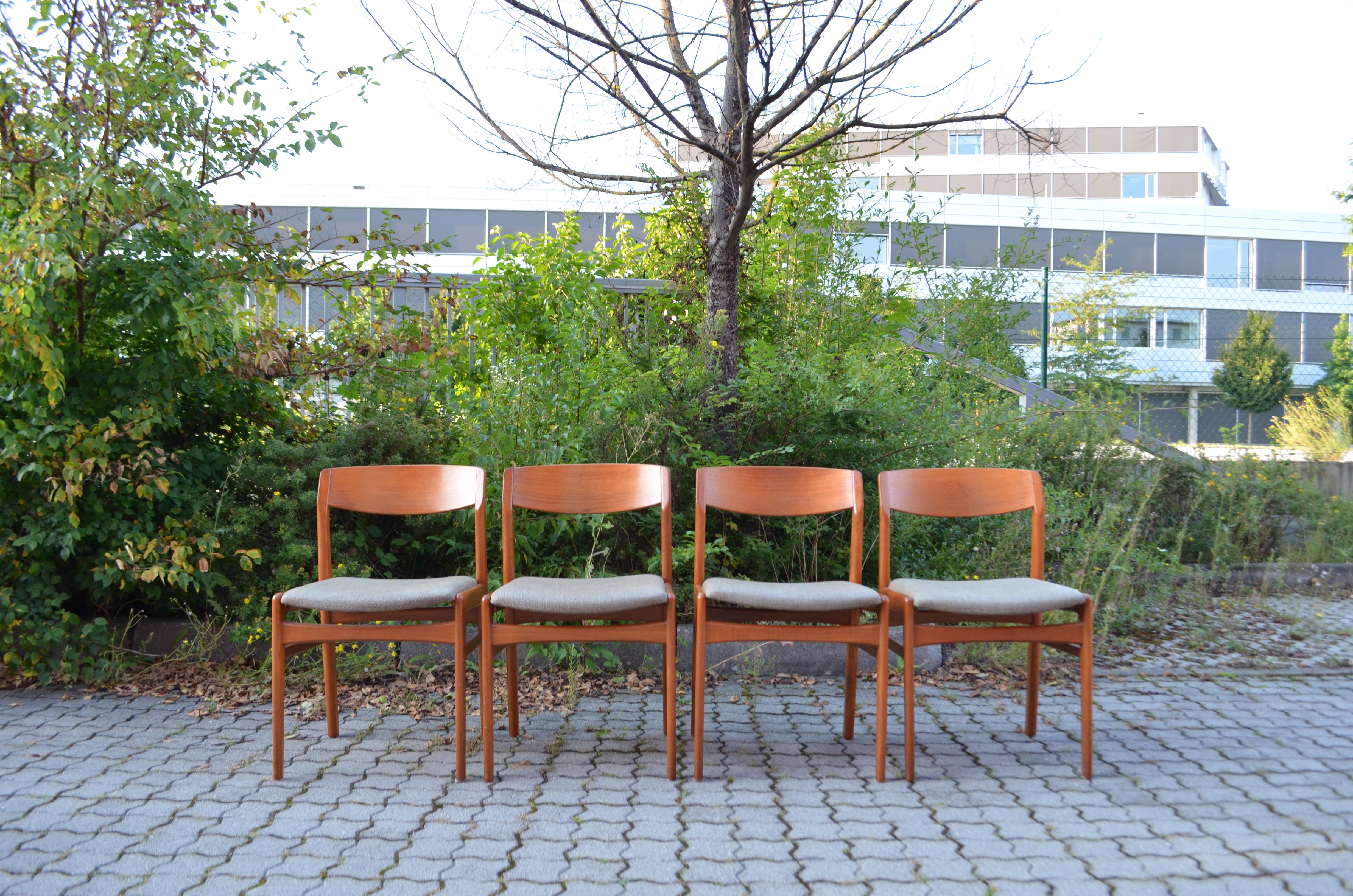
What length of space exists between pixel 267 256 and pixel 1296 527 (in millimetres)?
6878

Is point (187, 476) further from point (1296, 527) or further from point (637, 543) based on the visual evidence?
point (1296, 527)

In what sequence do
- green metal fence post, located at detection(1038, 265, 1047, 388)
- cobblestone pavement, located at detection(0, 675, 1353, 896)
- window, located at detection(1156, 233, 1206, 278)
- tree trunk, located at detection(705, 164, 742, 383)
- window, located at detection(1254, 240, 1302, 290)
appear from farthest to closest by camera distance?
window, located at detection(1254, 240, 1302, 290) → window, located at detection(1156, 233, 1206, 278) → green metal fence post, located at detection(1038, 265, 1047, 388) → tree trunk, located at detection(705, 164, 742, 383) → cobblestone pavement, located at detection(0, 675, 1353, 896)

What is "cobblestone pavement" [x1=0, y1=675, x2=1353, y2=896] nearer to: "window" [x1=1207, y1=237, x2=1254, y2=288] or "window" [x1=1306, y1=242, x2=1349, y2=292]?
"window" [x1=1207, y1=237, x2=1254, y2=288]

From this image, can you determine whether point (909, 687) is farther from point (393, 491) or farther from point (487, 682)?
point (393, 491)

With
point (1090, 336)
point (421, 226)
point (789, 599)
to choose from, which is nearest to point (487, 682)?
point (789, 599)

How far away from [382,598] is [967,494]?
2101mm

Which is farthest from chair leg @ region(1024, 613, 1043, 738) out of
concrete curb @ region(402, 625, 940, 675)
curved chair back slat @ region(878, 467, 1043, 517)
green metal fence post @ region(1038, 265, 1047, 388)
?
green metal fence post @ region(1038, 265, 1047, 388)

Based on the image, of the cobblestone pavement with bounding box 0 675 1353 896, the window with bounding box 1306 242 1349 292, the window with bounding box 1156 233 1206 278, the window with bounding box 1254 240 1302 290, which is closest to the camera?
the cobblestone pavement with bounding box 0 675 1353 896

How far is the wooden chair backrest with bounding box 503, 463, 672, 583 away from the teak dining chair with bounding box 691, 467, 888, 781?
0.18m

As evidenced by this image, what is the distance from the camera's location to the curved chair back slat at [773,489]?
11.3ft

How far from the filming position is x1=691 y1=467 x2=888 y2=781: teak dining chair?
298 centimetres

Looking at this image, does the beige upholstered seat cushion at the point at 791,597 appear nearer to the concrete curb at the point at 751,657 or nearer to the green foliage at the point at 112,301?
the concrete curb at the point at 751,657

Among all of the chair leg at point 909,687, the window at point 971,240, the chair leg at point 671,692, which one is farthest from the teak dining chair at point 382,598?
the window at point 971,240

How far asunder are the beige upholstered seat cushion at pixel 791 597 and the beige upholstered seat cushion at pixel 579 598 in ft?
0.62
